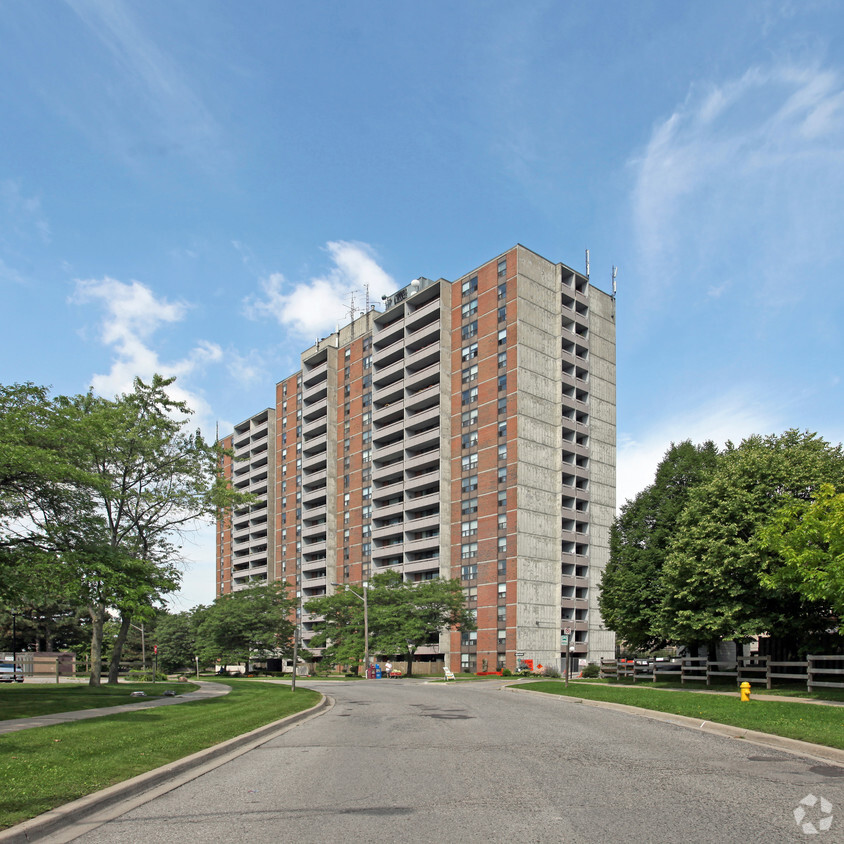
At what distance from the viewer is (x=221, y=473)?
45812 millimetres

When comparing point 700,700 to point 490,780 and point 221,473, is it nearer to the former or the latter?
point 490,780

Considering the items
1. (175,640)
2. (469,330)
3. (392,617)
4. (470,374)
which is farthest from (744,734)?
(175,640)

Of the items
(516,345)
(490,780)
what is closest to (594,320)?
(516,345)

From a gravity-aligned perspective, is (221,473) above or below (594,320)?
below

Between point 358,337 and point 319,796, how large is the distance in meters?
105

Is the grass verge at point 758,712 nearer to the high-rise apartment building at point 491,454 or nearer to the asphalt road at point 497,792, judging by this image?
the asphalt road at point 497,792

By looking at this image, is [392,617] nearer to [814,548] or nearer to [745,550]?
[745,550]

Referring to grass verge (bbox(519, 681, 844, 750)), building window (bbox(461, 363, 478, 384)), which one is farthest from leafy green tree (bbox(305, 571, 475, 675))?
grass verge (bbox(519, 681, 844, 750))

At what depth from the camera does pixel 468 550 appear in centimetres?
8675

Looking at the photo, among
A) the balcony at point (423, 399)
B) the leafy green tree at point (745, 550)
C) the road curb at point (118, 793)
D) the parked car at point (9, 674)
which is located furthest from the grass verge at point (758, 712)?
the balcony at point (423, 399)

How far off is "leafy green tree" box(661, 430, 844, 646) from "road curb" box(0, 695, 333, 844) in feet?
75.3

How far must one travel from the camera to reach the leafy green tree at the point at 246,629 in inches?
3150

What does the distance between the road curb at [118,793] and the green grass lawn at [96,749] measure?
0.59ft

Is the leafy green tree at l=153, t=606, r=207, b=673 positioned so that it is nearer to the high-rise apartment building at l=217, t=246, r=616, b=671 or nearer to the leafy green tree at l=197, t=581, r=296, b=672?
the leafy green tree at l=197, t=581, r=296, b=672
